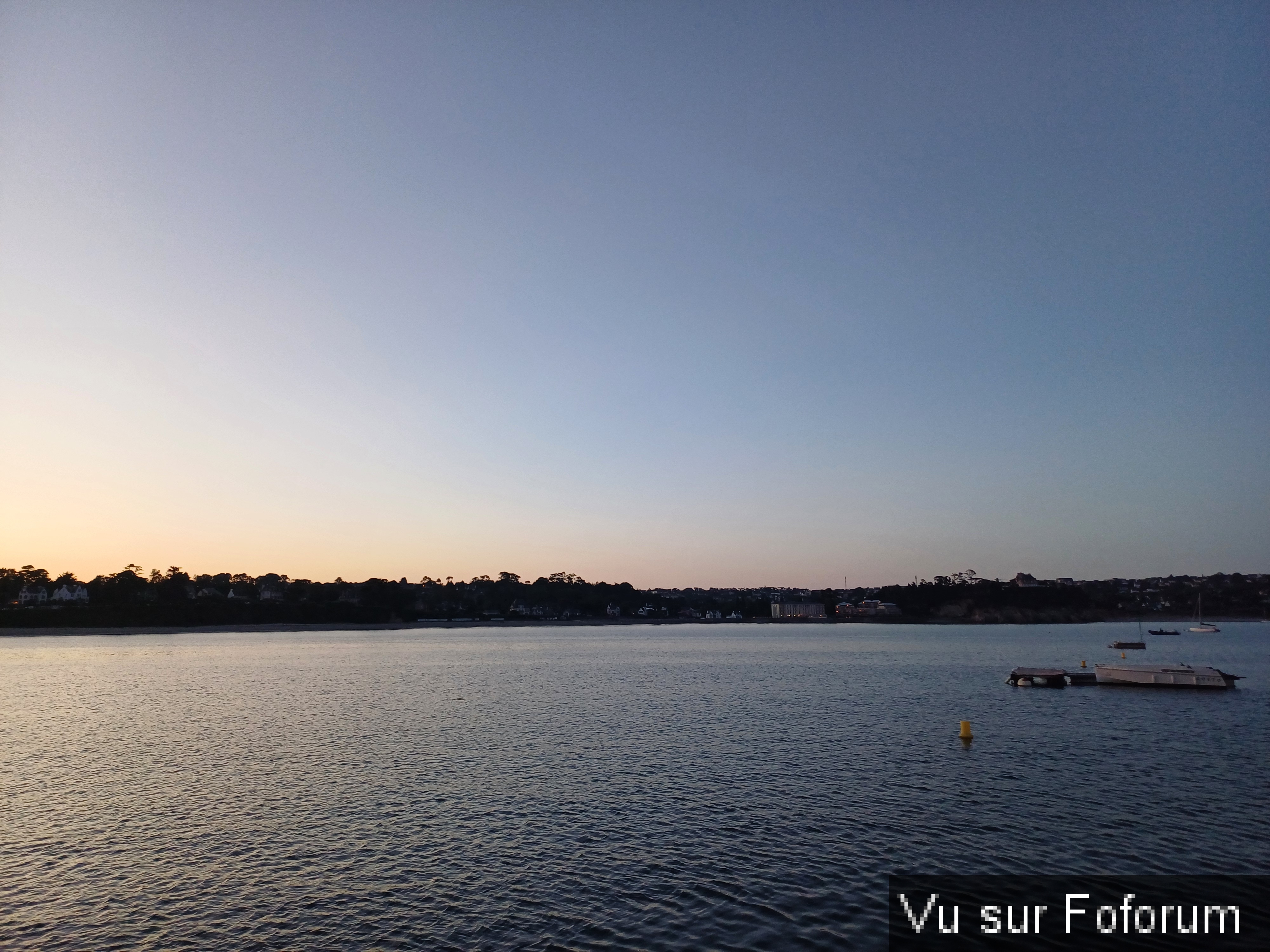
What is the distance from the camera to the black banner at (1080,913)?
63.1 ft

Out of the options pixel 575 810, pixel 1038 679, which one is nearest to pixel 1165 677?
pixel 1038 679

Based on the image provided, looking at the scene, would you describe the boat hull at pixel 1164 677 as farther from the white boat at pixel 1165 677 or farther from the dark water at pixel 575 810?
the dark water at pixel 575 810

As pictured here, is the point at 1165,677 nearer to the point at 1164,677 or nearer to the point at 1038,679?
the point at 1164,677

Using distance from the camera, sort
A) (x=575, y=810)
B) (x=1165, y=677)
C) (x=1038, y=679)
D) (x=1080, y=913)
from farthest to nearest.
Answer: (x=1038, y=679), (x=1165, y=677), (x=575, y=810), (x=1080, y=913)

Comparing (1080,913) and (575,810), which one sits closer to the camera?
(1080,913)

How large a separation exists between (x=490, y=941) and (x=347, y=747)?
29.9 m

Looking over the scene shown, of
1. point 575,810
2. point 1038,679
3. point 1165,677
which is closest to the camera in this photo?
point 575,810

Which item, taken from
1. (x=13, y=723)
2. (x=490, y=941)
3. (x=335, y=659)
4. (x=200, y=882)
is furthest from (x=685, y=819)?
(x=335, y=659)

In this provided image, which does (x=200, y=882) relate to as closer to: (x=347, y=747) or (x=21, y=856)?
(x=21, y=856)

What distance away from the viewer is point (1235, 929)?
19.9m

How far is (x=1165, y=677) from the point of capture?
78.5 meters

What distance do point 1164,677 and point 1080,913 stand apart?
2816 inches

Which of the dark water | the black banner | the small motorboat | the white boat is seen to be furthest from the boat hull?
the black banner

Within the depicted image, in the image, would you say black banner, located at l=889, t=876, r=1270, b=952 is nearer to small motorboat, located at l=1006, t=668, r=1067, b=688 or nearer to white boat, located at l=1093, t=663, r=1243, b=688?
small motorboat, located at l=1006, t=668, r=1067, b=688
